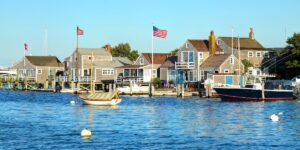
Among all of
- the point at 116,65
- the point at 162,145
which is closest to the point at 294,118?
the point at 162,145

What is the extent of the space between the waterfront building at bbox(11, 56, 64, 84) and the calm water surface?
3186 inches

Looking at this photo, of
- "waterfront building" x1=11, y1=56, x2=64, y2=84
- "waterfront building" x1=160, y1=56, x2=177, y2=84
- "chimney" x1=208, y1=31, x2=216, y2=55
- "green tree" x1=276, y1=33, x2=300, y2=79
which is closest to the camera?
A: "green tree" x1=276, y1=33, x2=300, y2=79

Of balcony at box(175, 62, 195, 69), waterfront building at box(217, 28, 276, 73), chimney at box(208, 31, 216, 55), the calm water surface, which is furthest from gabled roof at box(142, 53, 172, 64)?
the calm water surface

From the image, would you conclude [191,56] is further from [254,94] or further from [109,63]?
[254,94]

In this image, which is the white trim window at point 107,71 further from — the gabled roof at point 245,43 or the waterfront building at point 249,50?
the gabled roof at point 245,43

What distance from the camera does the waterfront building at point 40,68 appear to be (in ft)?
519

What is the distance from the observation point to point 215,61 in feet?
392

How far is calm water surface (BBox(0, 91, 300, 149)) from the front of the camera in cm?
4384

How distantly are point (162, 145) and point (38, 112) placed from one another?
120 ft

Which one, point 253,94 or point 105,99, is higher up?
point 253,94

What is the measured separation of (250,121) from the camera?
6097 cm

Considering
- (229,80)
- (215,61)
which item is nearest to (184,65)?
(215,61)

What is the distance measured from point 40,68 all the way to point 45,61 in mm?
3678

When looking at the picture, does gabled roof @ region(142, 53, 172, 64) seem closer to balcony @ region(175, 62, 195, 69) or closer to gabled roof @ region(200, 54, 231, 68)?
balcony @ region(175, 62, 195, 69)
